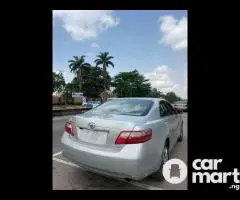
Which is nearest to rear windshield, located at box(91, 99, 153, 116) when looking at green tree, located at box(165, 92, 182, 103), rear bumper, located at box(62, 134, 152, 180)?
rear bumper, located at box(62, 134, 152, 180)

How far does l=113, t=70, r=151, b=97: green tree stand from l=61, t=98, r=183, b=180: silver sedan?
6428 cm

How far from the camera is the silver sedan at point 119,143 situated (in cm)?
281

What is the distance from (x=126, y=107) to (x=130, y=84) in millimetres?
70001

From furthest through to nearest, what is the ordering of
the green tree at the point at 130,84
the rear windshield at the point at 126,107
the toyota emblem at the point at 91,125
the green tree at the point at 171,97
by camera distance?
1. the green tree at the point at 171,97
2. the green tree at the point at 130,84
3. the rear windshield at the point at 126,107
4. the toyota emblem at the point at 91,125

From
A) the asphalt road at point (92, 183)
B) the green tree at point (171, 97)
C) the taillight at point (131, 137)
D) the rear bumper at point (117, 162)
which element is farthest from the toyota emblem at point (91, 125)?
the green tree at point (171, 97)

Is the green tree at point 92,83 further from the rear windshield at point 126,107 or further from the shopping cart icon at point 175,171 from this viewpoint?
the shopping cart icon at point 175,171

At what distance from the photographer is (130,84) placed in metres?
73.6

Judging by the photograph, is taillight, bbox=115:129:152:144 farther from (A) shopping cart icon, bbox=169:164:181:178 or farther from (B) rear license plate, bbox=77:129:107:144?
(A) shopping cart icon, bbox=169:164:181:178

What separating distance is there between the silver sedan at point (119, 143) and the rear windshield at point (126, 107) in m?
0.04

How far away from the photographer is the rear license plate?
3.01m

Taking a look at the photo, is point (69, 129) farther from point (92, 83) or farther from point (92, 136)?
point (92, 83)
